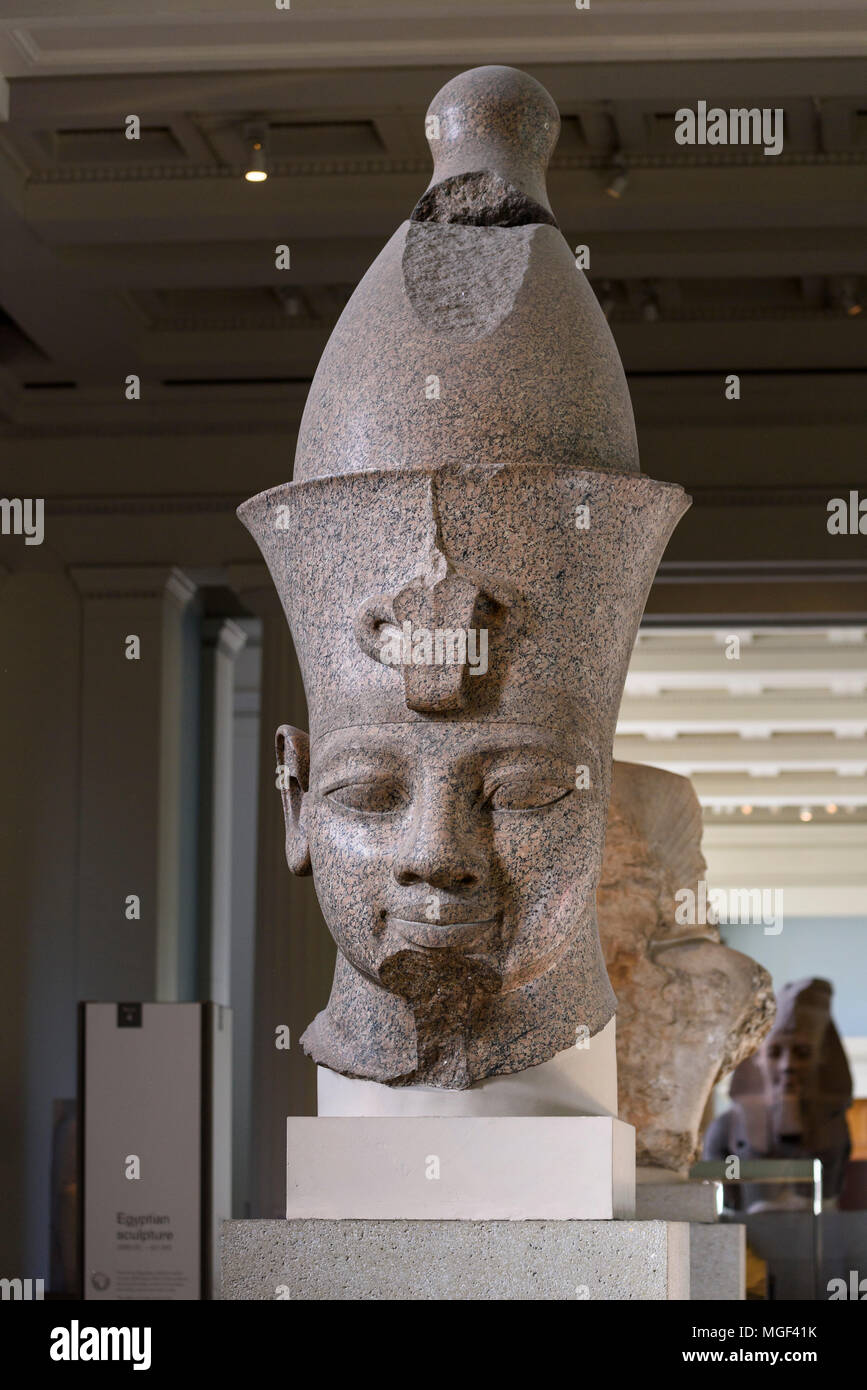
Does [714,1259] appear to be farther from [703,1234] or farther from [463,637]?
[463,637]

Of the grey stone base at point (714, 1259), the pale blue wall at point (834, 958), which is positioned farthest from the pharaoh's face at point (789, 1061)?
the grey stone base at point (714, 1259)

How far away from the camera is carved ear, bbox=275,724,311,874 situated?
4.60 m

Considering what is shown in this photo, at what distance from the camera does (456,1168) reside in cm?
405

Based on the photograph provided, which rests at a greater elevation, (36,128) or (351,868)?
(36,128)

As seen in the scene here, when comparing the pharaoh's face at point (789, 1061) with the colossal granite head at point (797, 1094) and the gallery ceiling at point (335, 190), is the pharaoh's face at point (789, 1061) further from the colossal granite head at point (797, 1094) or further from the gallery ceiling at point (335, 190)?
the gallery ceiling at point (335, 190)

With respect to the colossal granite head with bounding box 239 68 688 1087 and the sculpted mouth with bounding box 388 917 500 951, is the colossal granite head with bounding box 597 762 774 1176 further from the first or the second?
the sculpted mouth with bounding box 388 917 500 951

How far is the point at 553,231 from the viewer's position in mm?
4664

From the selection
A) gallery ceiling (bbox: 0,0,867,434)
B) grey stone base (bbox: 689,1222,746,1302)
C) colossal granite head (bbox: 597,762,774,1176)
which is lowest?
grey stone base (bbox: 689,1222,746,1302)

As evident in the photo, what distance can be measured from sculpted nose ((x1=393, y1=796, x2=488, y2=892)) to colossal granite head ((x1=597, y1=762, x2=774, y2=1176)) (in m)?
2.01

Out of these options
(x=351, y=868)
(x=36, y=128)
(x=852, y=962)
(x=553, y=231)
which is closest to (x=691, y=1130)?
(x=351, y=868)

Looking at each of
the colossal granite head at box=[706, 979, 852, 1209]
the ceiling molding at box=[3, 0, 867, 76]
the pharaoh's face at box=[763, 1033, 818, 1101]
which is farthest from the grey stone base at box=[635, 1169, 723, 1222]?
the pharaoh's face at box=[763, 1033, 818, 1101]

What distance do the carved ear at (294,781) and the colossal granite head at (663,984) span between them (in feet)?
5.45
